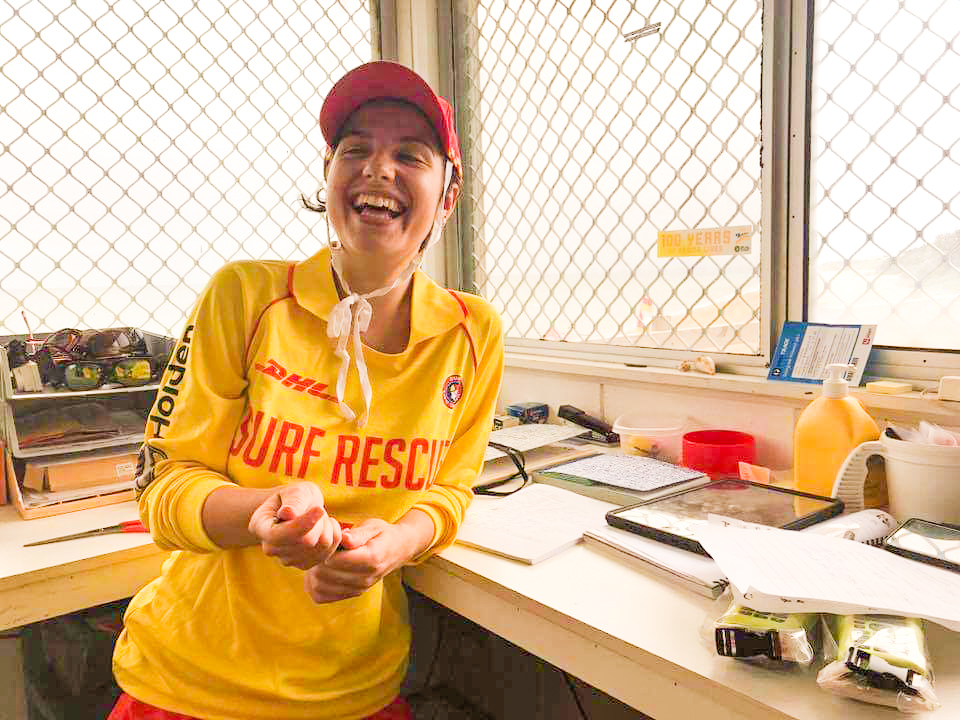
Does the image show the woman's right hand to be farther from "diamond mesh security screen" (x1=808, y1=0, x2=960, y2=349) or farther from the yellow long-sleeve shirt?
"diamond mesh security screen" (x1=808, y1=0, x2=960, y2=349)

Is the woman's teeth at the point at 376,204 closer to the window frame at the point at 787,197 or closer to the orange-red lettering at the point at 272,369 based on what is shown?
the orange-red lettering at the point at 272,369

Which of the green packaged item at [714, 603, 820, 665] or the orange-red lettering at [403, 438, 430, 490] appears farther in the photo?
the orange-red lettering at [403, 438, 430, 490]

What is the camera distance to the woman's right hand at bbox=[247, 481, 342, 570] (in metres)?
0.71

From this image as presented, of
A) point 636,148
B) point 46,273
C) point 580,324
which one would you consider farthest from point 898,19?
point 46,273

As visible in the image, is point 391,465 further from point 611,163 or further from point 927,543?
point 611,163

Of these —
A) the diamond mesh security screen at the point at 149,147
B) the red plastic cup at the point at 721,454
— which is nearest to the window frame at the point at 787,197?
the red plastic cup at the point at 721,454

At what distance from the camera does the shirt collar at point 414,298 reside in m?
0.95

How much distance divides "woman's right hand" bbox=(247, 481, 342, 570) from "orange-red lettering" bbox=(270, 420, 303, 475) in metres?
0.11

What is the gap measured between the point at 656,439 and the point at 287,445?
746 mm

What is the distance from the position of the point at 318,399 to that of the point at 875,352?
36.9 inches

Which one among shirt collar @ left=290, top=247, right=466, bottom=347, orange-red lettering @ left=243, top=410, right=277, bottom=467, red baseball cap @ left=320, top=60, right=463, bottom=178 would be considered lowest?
orange-red lettering @ left=243, top=410, right=277, bottom=467

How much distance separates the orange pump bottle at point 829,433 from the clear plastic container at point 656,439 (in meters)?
0.28

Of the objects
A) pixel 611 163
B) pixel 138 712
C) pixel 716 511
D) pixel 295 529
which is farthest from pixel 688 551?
pixel 611 163

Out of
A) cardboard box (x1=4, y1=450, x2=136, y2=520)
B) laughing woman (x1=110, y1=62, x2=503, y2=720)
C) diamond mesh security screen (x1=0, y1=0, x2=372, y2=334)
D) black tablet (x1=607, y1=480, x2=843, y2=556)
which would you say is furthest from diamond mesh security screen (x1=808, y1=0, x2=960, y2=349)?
cardboard box (x1=4, y1=450, x2=136, y2=520)
